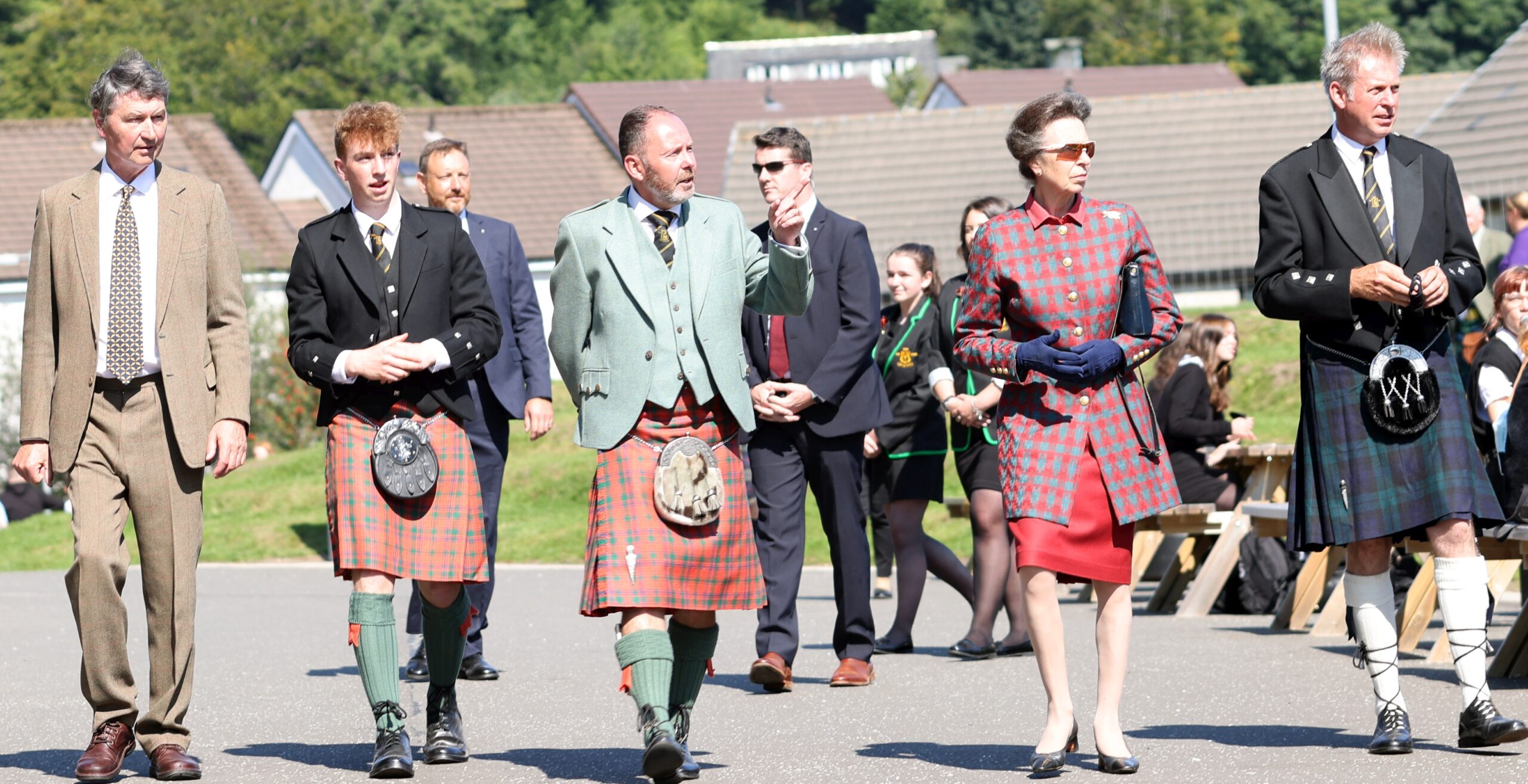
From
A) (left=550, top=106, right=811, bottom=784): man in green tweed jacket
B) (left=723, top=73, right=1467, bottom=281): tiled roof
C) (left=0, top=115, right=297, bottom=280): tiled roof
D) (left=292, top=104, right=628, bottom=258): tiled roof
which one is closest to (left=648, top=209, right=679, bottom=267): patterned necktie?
(left=550, top=106, right=811, bottom=784): man in green tweed jacket

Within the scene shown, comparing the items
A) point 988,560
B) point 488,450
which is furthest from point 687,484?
point 988,560

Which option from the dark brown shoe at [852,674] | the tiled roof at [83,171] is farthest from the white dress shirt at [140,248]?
the tiled roof at [83,171]

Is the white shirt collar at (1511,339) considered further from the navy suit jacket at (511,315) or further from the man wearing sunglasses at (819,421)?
the navy suit jacket at (511,315)

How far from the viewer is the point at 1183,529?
1345cm

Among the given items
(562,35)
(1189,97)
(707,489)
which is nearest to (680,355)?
(707,489)

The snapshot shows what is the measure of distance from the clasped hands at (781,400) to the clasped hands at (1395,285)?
10.0ft

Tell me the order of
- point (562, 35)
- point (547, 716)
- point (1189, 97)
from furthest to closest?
point (562, 35)
point (1189, 97)
point (547, 716)

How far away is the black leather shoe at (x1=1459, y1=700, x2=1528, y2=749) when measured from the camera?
6801 mm

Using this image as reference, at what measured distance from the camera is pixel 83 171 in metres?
57.6

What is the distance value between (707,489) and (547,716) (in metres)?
2.25

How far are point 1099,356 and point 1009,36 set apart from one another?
395 feet

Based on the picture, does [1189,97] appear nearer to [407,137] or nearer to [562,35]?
[407,137]

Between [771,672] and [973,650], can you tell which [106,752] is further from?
[973,650]

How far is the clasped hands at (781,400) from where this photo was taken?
371 inches
